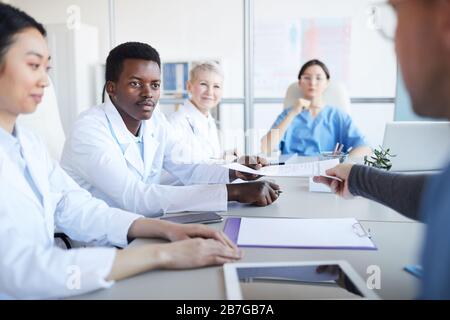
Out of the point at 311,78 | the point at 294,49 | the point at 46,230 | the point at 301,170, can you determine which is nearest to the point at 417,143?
the point at 301,170

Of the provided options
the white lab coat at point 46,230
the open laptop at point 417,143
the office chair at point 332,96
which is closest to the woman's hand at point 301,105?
the office chair at point 332,96

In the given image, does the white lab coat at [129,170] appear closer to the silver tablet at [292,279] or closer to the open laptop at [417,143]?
the silver tablet at [292,279]

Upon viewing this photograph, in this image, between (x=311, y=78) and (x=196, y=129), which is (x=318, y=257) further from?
(x=311, y=78)

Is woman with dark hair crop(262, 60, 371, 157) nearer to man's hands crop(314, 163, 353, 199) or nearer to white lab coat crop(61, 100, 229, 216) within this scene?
white lab coat crop(61, 100, 229, 216)

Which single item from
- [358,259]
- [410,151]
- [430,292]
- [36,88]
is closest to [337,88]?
[410,151]

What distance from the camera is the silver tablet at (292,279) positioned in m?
0.77

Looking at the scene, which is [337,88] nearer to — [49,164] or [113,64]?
[113,64]

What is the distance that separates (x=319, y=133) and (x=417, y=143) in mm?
1054

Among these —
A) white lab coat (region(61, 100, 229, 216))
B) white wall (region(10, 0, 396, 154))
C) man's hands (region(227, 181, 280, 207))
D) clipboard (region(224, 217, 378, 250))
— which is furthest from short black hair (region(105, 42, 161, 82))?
white wall (region(10, 0, 396, 154))

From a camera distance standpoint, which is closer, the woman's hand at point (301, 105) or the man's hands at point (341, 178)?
the man's hands at point (341, 178)

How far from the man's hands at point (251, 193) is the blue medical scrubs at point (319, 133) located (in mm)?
1416
